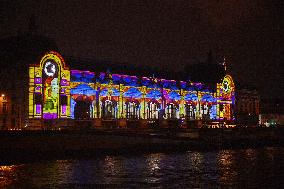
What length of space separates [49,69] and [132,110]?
20.0 m

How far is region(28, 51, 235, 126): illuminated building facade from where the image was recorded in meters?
67.7

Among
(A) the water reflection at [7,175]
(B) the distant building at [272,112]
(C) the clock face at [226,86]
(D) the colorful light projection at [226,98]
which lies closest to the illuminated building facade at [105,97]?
(D) the colorful light projection at [226,98]

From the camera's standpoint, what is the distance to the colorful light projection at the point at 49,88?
66.6 meters

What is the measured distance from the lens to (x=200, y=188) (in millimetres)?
19828

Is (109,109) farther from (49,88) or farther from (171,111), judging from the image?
(171,111)

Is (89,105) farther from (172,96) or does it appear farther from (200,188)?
(200,188)

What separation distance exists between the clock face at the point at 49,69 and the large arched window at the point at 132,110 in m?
17.1

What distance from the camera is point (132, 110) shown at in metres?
83.9

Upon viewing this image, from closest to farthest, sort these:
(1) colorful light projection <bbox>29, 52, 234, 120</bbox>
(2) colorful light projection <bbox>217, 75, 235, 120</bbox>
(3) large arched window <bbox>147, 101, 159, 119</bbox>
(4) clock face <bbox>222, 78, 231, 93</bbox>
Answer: (1) colorful light projection <bbox>29, 52, 234, 120</bbox>, (3) large arched window <bbox>147, 101, 159, 119</bbox>, (2) colorful light projection <bbox>217, 75, 235, 120</bbox>, (4) clock face <bbox>222, 78, 231, 93</bbox>

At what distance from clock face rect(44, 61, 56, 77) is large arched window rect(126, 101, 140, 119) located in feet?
56.2

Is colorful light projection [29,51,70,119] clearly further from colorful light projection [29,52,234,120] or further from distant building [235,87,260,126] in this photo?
distant building [235,87,260,126]

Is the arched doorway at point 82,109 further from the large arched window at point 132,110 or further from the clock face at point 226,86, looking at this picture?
the clock face at point 226,86

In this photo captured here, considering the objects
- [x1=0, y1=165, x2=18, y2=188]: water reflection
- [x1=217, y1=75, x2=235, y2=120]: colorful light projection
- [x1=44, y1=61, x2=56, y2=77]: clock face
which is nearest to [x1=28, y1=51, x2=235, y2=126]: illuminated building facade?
[x1=44, y1=61, x2=56, y2=77]: clock face

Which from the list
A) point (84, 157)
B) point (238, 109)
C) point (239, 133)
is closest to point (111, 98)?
point (239, 133)
